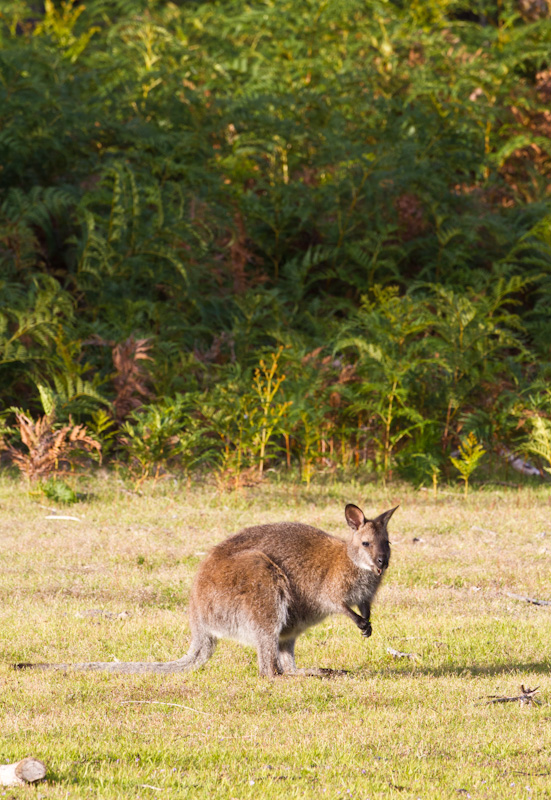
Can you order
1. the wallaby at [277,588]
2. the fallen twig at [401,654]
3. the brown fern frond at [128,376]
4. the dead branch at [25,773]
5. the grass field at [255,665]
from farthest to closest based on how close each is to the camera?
1. the brown fern frond at [128,376]
2. the fallen twig at [401,654]
3. the wallaby at [277,588]
4. the grass field at [255,665]
5. the dead branch at [25,773]

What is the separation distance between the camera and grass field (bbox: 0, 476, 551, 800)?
3.95 metres

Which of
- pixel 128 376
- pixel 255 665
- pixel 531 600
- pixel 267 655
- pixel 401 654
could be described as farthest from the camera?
pixel 128 376

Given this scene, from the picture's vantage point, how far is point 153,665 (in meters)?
5.14

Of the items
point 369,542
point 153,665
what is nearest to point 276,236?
point 369,542

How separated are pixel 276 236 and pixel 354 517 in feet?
29.9

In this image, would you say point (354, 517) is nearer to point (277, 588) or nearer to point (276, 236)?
point (277, 588)

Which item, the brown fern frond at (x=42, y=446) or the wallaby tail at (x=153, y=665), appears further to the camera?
the brown fern frond at (x=42, y=446)

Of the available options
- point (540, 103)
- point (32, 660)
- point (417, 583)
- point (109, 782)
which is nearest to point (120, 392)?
point (417, 583)

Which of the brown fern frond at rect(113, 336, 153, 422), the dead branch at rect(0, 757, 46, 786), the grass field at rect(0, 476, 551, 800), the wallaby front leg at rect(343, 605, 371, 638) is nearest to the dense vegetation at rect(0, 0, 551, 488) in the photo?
the brown fern frond at rect(113, 336, 153, 422)

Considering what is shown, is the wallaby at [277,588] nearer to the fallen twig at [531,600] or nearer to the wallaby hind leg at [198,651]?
the wallaby hind leg at [198,651]

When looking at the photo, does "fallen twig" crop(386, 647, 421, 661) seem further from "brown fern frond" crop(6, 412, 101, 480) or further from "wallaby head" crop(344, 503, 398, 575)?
"brown fern frond" crop(6, 412, 101, 480)

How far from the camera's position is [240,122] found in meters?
14.4

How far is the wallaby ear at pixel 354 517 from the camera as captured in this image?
5.29 metres

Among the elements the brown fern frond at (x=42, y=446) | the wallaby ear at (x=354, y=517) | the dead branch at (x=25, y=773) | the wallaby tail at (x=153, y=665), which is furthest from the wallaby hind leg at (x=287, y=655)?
the brown fern frond at (x=42, y=446)
